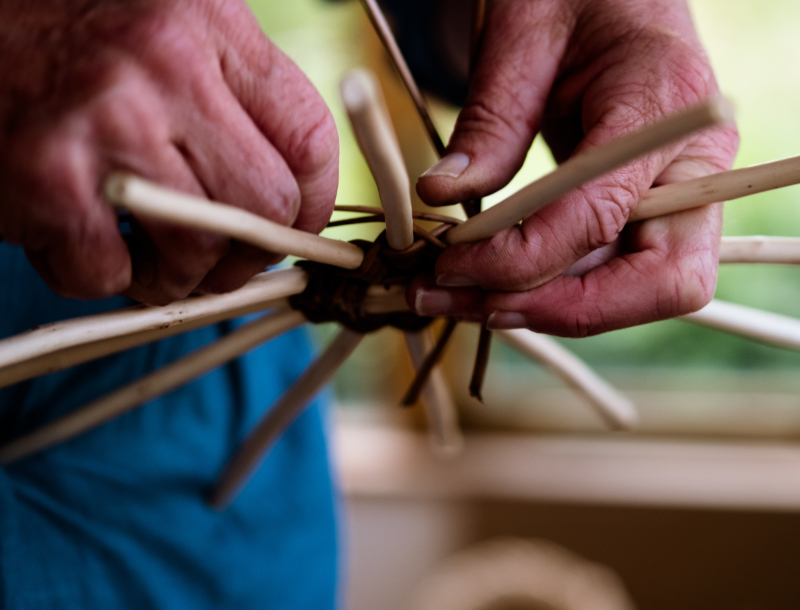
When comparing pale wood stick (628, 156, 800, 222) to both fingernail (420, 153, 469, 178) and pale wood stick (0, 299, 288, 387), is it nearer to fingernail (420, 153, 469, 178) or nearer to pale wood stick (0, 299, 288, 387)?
fingernail (420, 153, 469, 178)

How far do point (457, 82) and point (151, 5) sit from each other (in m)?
0.43

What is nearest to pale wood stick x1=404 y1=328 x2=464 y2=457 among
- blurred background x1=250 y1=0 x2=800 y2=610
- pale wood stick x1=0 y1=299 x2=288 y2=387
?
pale wood stick x1=0 y1=299 x2=288 y2=387

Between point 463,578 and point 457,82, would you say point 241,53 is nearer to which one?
point 457,82

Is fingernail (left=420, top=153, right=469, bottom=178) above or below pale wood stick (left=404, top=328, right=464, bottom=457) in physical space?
above

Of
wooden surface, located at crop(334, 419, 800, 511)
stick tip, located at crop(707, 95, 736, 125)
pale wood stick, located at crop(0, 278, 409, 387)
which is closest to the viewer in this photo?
stick tip, located at crop(707, 95, 736, 125)

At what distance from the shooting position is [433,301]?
0.30m

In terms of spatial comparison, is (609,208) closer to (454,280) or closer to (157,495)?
(454,280)

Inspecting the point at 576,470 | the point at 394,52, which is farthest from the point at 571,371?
the point at 576,470

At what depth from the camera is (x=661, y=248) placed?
298 mm

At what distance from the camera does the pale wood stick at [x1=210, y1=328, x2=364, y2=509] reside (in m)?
0.37

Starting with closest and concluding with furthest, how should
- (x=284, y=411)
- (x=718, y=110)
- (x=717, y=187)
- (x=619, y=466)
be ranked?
(x=718, y=110) → (x=717, y=187) → (x=284, y=411) → (x=619, y=466)

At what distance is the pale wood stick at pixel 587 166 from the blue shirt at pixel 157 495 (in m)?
0.26

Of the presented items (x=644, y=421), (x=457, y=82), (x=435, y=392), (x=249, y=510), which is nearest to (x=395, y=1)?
(x=457, y=82)

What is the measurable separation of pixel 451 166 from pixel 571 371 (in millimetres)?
207
